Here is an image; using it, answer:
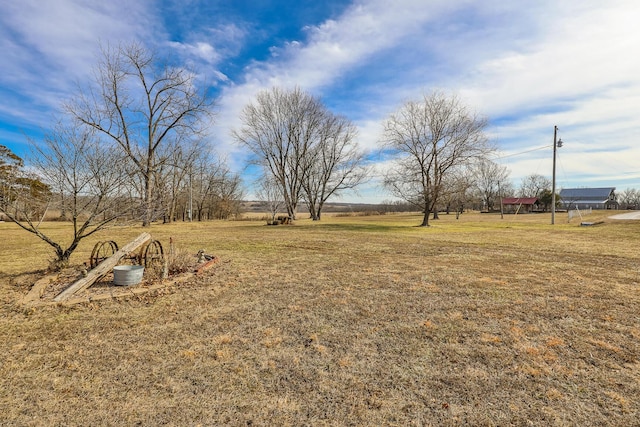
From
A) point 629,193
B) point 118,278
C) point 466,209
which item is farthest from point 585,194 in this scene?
point 118,278

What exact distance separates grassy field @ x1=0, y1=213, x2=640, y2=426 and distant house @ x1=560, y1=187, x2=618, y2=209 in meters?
78.7

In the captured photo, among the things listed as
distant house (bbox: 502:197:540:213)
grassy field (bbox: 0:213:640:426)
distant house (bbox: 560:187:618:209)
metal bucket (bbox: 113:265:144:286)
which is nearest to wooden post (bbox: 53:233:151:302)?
metal bucket (bbox: 113:265:144:286)

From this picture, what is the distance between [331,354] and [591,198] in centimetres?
9021

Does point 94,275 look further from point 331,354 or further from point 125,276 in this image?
point 331,354

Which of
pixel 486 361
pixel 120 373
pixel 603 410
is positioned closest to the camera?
pixel 603 410

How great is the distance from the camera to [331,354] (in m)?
3.13

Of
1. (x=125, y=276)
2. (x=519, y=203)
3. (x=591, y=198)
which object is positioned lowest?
(x=125, y=276)

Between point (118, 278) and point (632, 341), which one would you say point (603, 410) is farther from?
point (118, 278)

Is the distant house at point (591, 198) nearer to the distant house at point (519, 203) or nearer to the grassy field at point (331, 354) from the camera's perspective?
the distant house at point (519, 203)

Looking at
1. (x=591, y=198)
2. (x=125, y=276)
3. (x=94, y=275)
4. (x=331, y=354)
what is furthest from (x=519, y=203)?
(x=94, y=275)

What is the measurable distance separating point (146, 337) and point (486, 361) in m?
3.60

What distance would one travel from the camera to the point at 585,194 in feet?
234

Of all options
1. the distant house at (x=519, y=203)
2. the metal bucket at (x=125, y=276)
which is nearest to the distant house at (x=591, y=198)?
the distant house at (x=519, y=203)

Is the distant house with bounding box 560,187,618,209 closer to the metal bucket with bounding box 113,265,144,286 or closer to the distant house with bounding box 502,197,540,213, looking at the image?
the distant house with bounding box 502,197,540,213
